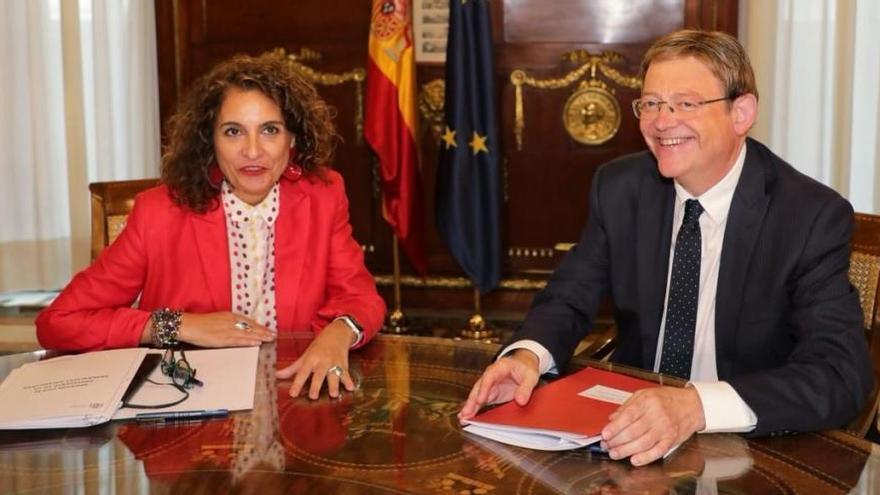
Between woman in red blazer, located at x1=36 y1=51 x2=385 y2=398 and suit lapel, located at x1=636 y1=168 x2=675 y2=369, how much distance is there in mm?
589

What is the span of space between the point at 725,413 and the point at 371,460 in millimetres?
558

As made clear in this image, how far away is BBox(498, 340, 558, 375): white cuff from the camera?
2025 mm

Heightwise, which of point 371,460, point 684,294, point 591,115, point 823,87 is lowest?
point 371,460

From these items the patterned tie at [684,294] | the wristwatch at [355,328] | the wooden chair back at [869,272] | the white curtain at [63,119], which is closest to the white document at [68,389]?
the wristwatch at [355,328]

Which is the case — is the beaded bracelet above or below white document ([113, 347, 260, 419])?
above

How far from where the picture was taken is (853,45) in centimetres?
478

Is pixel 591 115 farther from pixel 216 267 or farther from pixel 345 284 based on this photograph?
pixel 216 267

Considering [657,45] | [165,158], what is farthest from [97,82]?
[657,45]

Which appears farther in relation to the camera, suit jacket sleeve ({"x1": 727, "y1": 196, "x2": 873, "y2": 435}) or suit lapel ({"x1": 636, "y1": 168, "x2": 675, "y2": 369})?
suit lapel ({"x1": 636, "y1": 168, "x2": 675, "y2": 369})

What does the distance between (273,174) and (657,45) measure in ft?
3.12

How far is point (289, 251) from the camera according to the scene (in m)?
2.63

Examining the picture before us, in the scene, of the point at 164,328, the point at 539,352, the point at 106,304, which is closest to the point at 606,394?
the point at 539,352

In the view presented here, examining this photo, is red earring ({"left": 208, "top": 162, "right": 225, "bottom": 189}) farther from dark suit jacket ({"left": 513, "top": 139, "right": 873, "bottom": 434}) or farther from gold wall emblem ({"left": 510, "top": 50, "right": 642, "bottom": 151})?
gold wall emblem ({"left": 510, "top": 50, "right": 642, "bottom": 151})

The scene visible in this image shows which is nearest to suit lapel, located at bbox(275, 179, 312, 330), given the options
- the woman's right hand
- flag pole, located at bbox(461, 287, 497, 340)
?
the woman's right hand
